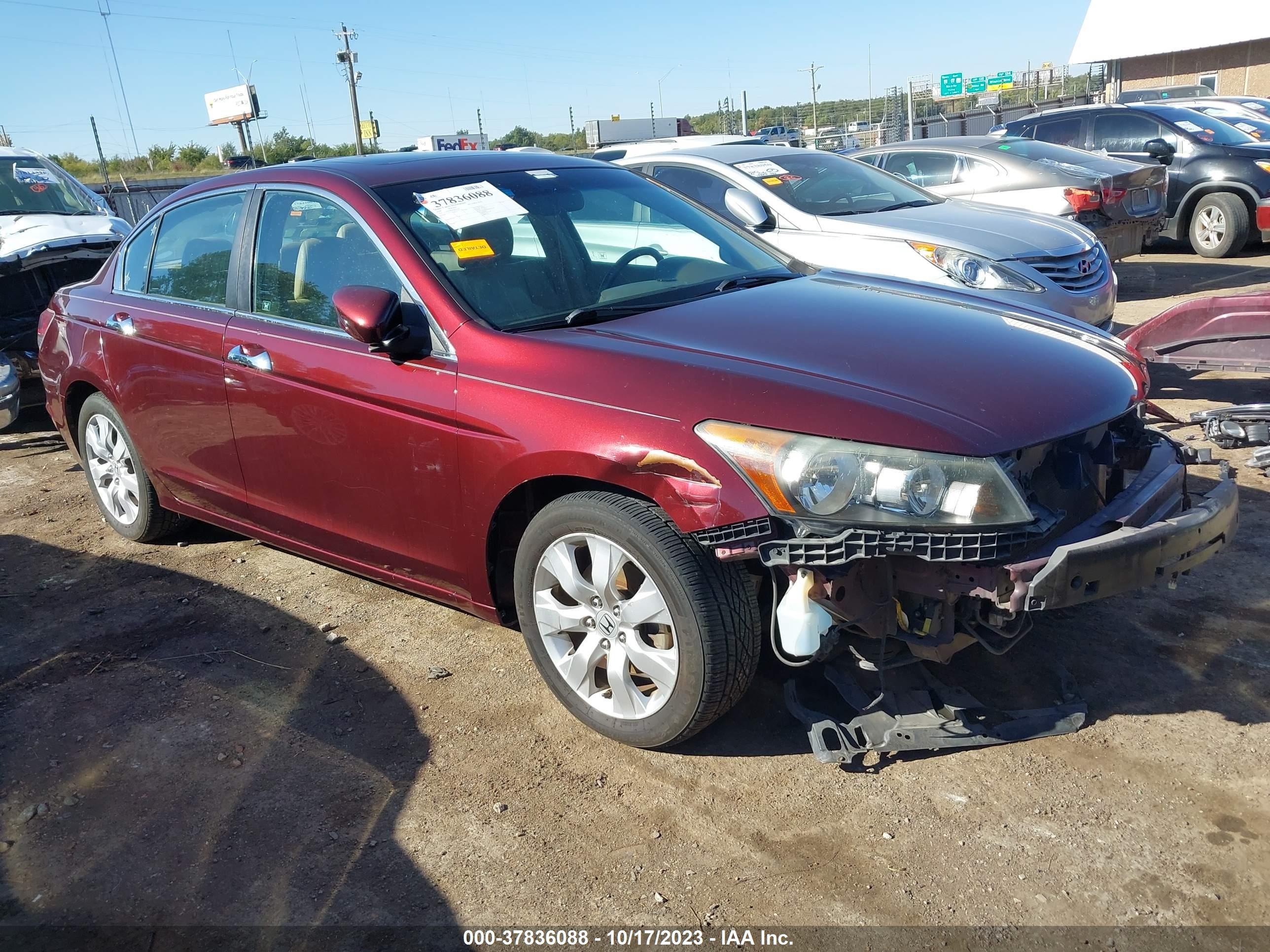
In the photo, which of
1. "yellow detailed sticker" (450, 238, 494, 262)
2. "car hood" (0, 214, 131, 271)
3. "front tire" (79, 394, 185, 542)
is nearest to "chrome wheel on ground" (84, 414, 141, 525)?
"front tire" (79, 394, 185, 542)

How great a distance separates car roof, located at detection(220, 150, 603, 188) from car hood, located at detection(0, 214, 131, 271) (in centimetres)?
444

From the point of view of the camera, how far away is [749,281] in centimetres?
383

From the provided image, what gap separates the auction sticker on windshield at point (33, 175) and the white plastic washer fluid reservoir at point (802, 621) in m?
9.17

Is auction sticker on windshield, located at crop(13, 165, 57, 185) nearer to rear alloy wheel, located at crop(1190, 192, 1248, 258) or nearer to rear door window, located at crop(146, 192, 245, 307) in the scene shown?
rear door window, located at crop(146, 192, 245, 307)

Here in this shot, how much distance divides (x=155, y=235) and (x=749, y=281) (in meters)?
2.70

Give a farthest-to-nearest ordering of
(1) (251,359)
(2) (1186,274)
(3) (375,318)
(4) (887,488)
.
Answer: (2) (1186,274) → (1) (251,359) → (3) (375,318) → (4) (887,488)

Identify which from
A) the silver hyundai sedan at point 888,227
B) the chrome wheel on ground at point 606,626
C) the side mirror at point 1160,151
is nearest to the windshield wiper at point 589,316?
the chrome wheel on ground at point 606,626

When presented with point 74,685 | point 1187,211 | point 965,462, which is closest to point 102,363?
point 74,685

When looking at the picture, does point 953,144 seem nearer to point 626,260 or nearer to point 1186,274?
point 1186,274

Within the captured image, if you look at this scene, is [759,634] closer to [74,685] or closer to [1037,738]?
[1037,738]

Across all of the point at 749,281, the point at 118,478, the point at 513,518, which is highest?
the point at 749,281

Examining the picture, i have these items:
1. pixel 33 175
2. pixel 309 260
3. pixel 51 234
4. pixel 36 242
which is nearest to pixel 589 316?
pixel 309 260

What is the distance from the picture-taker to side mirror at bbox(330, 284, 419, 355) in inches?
126

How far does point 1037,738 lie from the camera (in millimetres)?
3076
